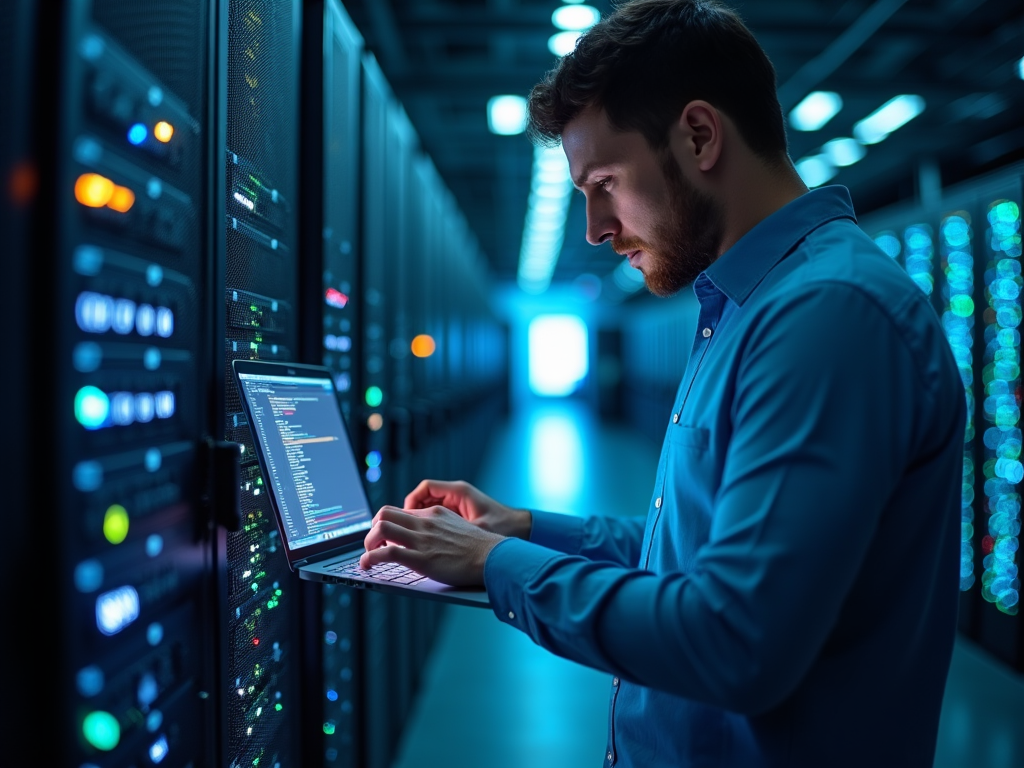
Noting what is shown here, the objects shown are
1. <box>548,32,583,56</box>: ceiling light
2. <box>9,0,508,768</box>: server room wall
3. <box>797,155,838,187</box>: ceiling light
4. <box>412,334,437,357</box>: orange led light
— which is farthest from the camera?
<box>797,155,838,187</box>: ceiling light

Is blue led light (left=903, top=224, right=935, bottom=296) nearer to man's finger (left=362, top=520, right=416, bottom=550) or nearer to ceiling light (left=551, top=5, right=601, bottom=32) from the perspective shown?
ceiling light (left=551, top=5, right=601, bottom=32)

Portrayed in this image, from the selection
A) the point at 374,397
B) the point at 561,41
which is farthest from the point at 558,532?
the point at 561,41

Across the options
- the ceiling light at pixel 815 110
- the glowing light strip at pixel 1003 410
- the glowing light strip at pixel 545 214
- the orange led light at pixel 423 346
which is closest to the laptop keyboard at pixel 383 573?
the orange led light at pixel 423 346

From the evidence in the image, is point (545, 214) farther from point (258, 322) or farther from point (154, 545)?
point (154, 545)

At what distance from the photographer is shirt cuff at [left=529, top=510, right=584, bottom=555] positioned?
1.22 metres

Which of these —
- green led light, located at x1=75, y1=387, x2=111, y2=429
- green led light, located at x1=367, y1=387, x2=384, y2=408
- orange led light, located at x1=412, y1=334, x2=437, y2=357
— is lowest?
green led light, located at x1=367, y1=387, x2=384, y2=408

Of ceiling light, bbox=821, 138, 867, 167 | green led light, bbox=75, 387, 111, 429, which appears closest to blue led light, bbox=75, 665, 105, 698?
green led light, bbox=75, 387, 111, 429

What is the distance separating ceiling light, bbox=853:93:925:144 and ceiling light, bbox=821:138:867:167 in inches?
6.6

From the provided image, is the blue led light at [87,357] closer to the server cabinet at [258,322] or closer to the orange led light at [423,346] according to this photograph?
the server cabinet at [258,322]

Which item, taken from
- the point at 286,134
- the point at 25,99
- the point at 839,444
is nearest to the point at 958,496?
the point at 839,444

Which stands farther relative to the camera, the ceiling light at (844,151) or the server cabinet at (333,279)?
the ceiling light at (844,151)

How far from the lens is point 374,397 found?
196cm

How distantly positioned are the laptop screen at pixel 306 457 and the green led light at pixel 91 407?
11.1 inches

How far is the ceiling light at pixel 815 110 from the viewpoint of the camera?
5422 millimetres
